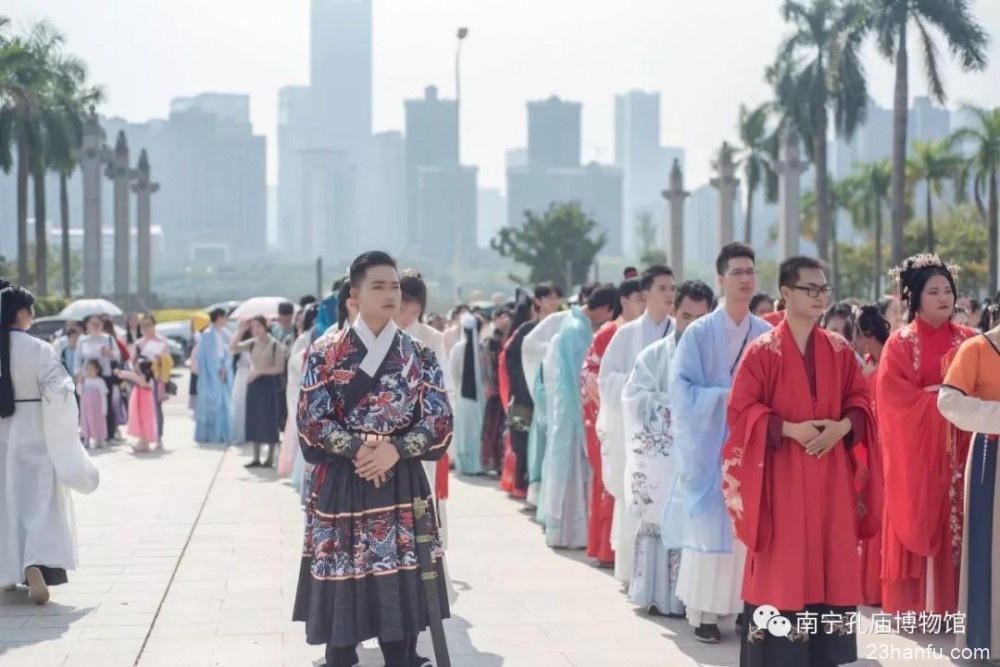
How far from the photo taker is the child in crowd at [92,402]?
53.9ft

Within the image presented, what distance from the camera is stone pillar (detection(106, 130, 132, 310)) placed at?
4762cm

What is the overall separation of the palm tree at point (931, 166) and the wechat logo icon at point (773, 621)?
41.6 meters

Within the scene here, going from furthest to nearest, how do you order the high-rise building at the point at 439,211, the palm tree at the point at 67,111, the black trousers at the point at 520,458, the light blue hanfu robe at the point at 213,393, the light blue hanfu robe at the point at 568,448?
the high-rise building at the point at 439,211 < the palm tree at the point at 67,111 < the light blue hanfu robe at the point at 213,393 < the black trousers at the point at 520,458 < the light blue hanfu robe at the point at 568,448

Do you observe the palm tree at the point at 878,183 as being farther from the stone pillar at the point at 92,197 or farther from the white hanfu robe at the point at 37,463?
the white hanfu robe at the point at 37,463

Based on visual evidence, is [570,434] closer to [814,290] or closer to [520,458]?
[520,458]

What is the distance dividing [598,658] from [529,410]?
561 centimetres

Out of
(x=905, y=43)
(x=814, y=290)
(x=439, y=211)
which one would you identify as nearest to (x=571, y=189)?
(x=439, y=211)

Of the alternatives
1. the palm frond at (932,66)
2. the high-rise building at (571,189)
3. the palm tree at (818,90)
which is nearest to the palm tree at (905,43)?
the palm frond at (932,66)

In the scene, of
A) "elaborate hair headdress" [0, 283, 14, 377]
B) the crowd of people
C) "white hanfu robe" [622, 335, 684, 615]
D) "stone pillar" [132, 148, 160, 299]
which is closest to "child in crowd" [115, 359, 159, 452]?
the crowd of people

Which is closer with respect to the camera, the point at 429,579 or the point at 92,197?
the point at 429,579

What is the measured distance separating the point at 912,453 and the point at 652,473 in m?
1.35

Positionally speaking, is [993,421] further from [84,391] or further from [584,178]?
[584,178]

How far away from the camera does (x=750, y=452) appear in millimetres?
5523

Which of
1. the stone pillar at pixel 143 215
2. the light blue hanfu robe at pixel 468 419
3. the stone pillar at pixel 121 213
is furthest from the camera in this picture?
the stone pillar at pixel 143 215
